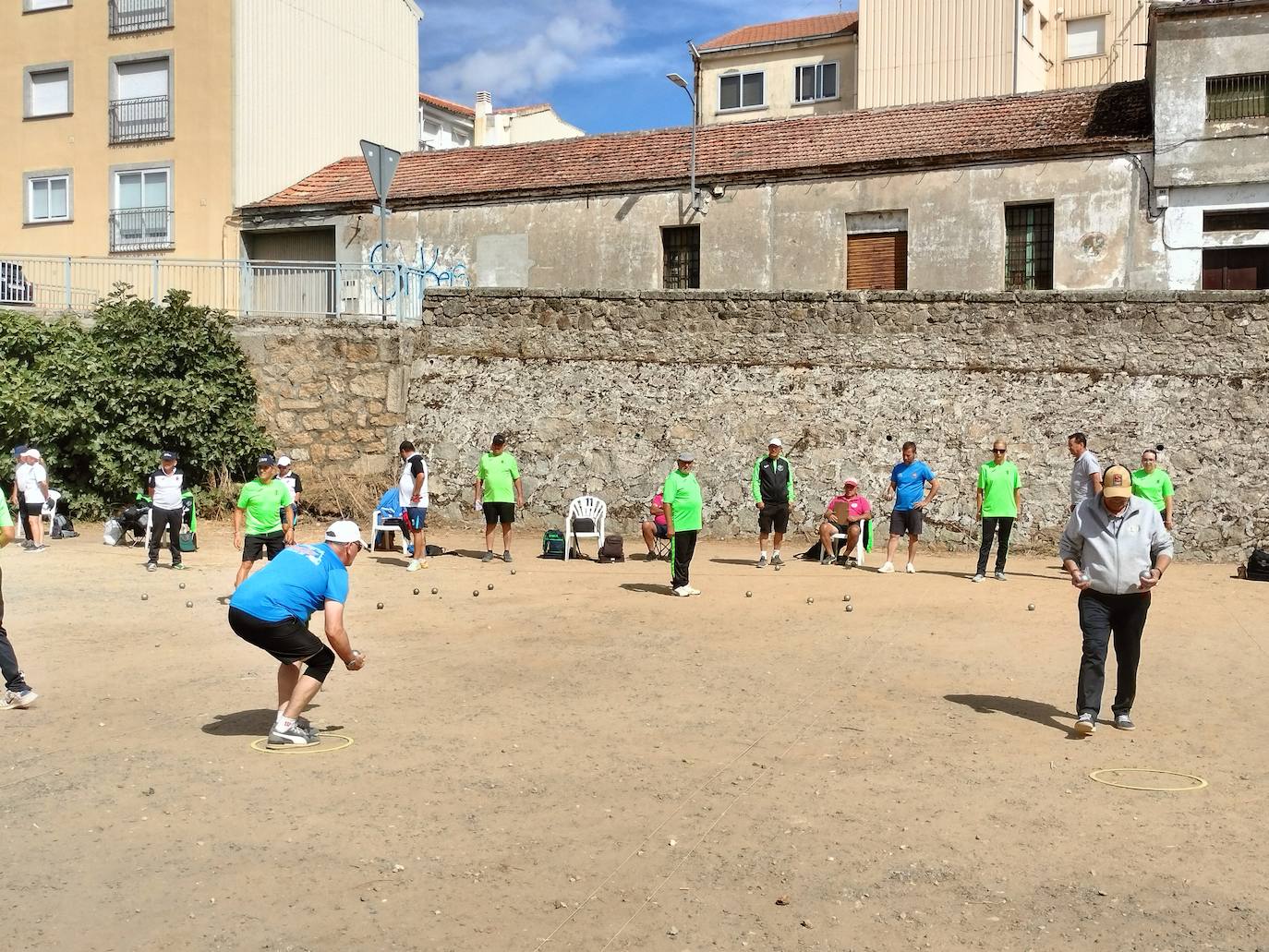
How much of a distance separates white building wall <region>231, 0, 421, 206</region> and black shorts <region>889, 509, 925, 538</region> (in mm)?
19965

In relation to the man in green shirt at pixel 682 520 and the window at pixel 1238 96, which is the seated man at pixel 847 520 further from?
the window at pixel 1238 96

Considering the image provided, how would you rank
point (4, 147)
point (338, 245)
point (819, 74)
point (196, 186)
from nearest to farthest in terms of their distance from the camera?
point (338, 245) → point (196, 186) → point (4, 147) → point (819, 74)

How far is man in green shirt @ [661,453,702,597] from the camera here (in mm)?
13508

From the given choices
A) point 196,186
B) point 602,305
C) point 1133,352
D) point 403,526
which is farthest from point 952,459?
point 196,186

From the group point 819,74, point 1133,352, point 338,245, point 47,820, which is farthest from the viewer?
point 819,74

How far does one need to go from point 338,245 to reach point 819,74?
19213 millimetres

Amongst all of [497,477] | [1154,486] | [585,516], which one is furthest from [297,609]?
[1154,486]

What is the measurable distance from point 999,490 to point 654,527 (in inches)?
180

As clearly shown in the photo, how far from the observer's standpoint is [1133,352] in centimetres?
1633

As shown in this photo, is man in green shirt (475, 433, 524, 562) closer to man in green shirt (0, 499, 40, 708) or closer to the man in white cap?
the man in white cap

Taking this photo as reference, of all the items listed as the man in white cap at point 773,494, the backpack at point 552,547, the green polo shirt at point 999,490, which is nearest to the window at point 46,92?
the backpack at point 552,547

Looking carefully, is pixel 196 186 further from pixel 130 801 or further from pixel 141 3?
pixel 130 801

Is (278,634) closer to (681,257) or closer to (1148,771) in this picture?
(1148,771)

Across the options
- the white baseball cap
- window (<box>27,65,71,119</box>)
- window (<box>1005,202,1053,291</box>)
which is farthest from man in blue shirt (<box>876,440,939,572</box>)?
window (<box>27,65,71,119</box>)
